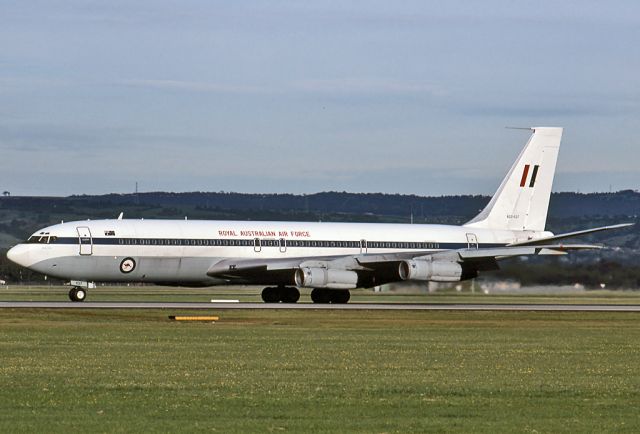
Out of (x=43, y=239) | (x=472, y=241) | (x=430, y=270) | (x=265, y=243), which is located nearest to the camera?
(x=43, y=239)

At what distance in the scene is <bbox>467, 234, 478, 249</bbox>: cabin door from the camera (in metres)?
80.9

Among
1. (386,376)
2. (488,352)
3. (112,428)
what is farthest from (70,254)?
(112,428)

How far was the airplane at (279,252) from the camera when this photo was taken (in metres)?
70.6

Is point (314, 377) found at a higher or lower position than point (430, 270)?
lower

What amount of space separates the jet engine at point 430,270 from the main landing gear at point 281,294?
6163 millimetres

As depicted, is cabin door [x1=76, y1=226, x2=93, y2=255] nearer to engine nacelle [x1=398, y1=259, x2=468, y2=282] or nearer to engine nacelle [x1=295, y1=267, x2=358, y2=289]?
engine nacelle [x1=295, y1=267, x2=358, y2=289]

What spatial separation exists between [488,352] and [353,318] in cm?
1923

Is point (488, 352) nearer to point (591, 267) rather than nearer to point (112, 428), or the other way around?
point (112, 428)

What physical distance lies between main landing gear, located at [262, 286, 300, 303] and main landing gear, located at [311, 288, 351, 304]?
1.07 meters

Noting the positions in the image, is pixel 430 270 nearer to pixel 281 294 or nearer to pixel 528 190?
pixel 281 294

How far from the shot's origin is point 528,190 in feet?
277

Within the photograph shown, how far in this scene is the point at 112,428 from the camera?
21359 millimetres

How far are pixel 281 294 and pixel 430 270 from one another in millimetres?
8656

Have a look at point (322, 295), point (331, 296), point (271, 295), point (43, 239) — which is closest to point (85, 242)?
point (43, 239)
